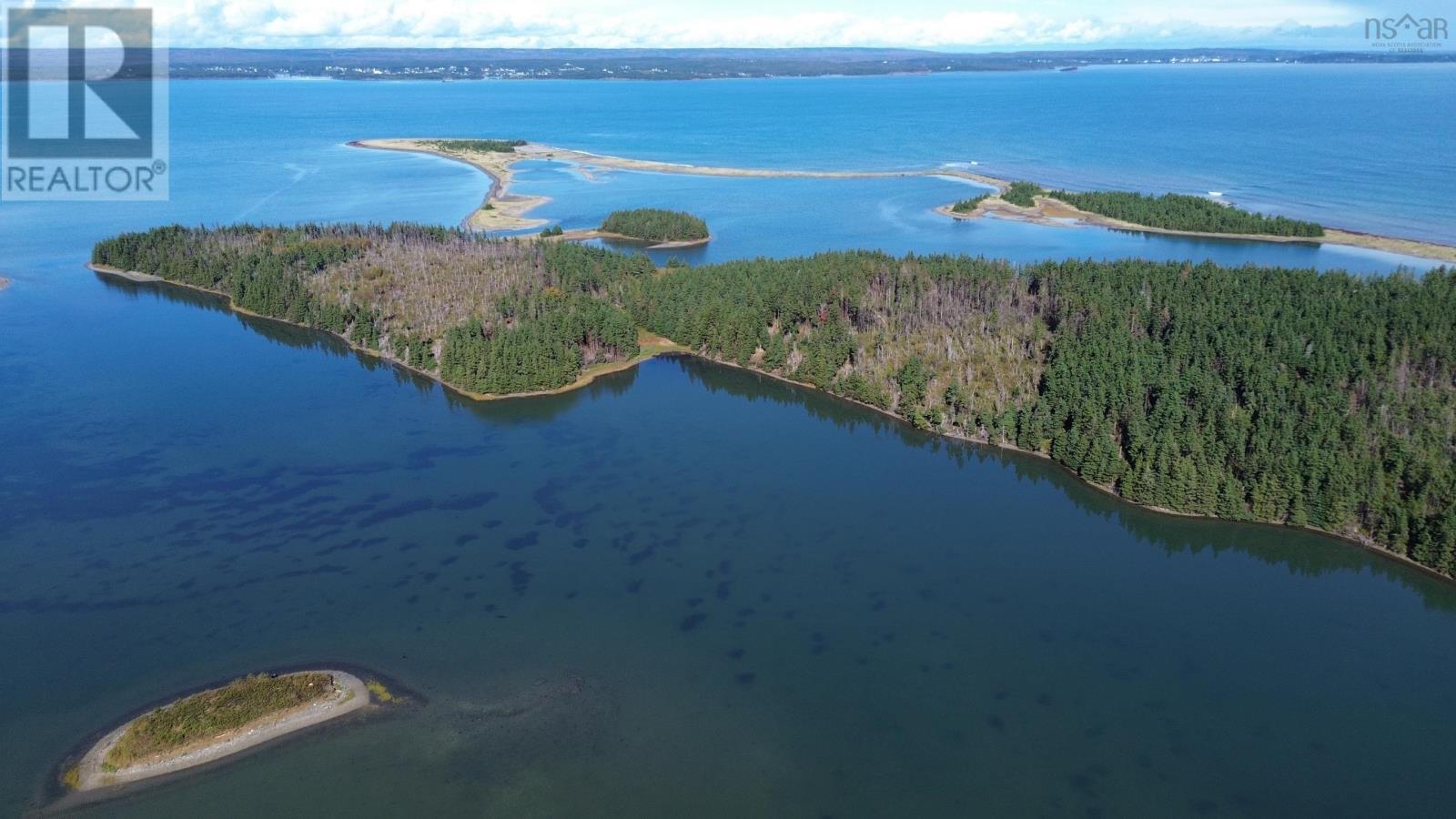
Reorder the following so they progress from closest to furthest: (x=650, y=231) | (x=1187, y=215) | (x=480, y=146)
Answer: (x=650, y=231) → (x=1187, y=215) → (x=480, y=146)

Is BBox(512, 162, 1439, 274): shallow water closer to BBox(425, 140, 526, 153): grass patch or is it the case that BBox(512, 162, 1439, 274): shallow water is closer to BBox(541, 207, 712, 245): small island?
BBox(541, 207, 712, 245): small island

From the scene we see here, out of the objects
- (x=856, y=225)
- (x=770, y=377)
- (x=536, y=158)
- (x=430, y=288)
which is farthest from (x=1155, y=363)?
(x=536, y=158)

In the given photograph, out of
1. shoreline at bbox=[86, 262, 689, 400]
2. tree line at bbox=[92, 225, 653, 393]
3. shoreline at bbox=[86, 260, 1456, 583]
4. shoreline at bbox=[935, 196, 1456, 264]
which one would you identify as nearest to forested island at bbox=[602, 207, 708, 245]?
tree line at bbox=[92, 225, 653, 393]

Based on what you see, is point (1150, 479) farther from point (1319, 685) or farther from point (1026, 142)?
point (1026, 142)

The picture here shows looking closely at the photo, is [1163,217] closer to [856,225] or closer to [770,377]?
[856,225]

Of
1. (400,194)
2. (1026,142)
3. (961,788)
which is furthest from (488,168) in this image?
(961,788)

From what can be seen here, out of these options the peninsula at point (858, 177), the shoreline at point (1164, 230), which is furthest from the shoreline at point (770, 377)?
the shoreline at point (1164, 230)
